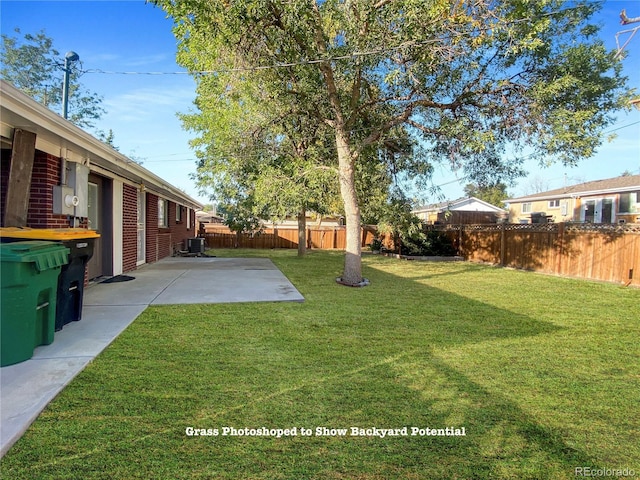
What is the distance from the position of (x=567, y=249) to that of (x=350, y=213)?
709cm

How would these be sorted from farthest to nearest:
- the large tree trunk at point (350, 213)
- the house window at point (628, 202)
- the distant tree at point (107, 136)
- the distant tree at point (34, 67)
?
the distant tree at point (107, 136)
the distant tree at point (34, 67)
the house window at point (628, 202)
the large tree trunk at point (350, 213)

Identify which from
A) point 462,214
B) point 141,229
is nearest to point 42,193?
point 141,229

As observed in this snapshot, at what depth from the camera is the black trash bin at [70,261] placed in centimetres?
372

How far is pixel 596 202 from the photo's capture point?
22.1m

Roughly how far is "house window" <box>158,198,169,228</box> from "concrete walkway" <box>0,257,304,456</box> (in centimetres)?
320

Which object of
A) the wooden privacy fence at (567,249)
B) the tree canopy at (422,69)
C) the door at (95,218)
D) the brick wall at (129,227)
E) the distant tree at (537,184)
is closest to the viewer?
the tree canopy at (422,69)

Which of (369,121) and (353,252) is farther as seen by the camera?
(369,121)

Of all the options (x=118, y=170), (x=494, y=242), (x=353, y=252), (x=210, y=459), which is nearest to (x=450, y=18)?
(x=353, y=252)

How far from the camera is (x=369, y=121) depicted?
9.51 m

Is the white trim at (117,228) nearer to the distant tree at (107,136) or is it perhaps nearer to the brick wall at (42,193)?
the brick wall at (42,193)

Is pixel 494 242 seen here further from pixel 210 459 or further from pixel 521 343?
pixel 210 459

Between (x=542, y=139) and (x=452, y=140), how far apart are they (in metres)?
1.84

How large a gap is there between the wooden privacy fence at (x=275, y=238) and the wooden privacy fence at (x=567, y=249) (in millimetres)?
8455

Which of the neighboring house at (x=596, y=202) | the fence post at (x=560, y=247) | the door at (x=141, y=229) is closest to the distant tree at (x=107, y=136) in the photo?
the door at (x=141, y=229)
